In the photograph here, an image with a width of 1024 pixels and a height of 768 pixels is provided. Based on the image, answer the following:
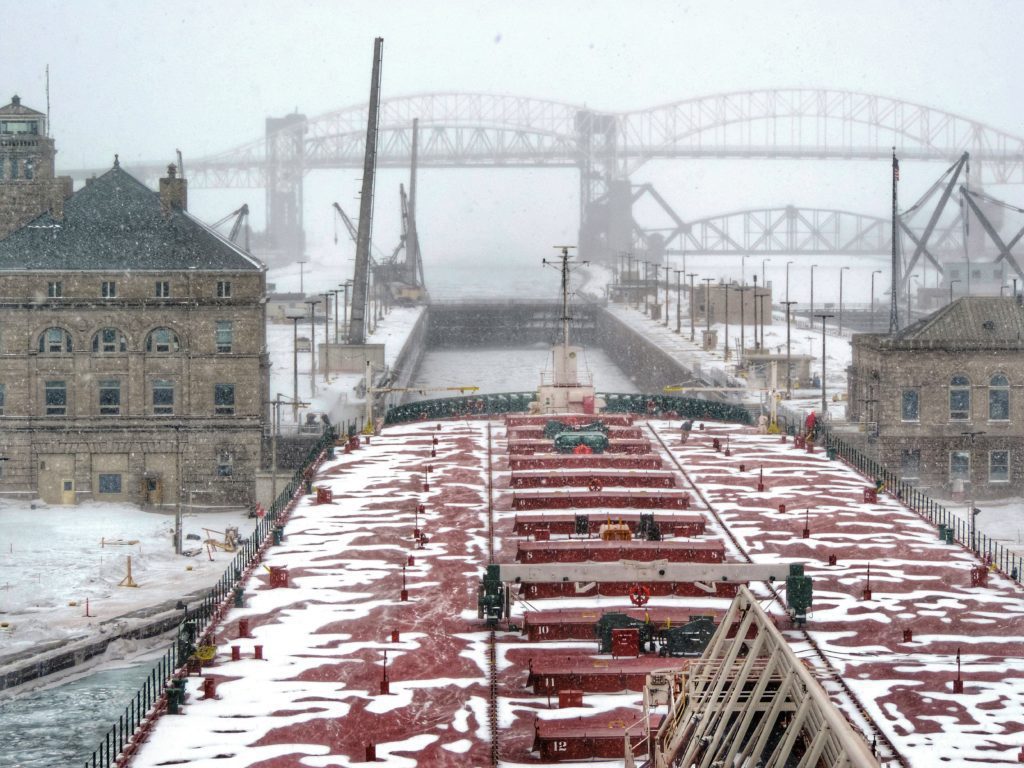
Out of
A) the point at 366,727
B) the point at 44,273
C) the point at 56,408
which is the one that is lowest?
the point at 366,727

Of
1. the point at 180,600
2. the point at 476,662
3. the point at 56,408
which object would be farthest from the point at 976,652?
the point at 56,408

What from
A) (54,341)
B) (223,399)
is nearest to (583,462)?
(223,399)

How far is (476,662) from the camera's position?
40.4 meters

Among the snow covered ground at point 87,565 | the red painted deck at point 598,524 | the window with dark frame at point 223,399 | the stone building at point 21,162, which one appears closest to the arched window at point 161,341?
the window with dark frame at point 223,399

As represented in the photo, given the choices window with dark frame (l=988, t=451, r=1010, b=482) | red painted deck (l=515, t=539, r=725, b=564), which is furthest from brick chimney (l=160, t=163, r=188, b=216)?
red painted deck (l=515, t=539, r=725, b=564)

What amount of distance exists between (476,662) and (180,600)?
2754cm

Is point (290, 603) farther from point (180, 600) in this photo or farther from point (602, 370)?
point (602, 370)

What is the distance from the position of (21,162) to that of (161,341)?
17.6 metres

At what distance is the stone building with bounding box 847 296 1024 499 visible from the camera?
9119 cm

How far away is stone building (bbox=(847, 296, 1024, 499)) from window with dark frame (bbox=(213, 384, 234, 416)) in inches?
1410

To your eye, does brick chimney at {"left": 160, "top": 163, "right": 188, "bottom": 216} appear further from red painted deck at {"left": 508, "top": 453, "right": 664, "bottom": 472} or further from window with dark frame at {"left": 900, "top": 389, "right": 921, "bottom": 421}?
window with dark frame at {"left": 900, "top": 389, "right": 921, "bottom": 421}

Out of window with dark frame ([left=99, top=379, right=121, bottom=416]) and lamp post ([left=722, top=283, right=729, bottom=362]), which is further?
lamp post ([left=722, top=283, right=729, bottom=362])

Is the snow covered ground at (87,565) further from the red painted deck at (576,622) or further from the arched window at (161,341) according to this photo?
the red painted deck at (576,622)

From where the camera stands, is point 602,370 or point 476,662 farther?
point 602,370
